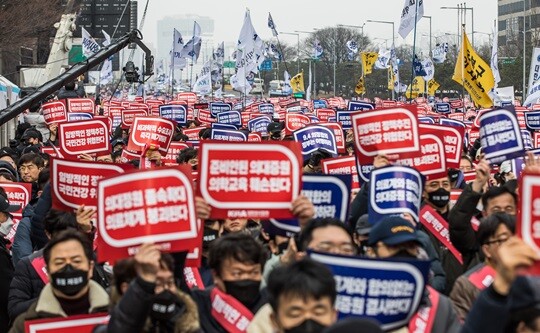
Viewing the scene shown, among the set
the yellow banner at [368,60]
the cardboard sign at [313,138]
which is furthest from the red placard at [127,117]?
the yellow banner at [368,60]

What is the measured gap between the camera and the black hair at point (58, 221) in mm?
8336

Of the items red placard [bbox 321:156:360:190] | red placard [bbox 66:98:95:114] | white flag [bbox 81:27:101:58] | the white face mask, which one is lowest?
the white face mask

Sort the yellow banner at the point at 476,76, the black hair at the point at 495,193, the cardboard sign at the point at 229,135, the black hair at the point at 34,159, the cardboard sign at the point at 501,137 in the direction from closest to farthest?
the black hair at the point at 495,193 < the cardboard sign at the point at 501,137 < the black hair at the point at 34,159 < the cardboard sign at the point at 229,135 < the yellow banner at the point at 476,76

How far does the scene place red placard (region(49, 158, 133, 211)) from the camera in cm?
840

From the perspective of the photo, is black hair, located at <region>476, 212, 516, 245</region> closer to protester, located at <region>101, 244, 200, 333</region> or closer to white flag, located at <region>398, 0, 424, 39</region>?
protester, located at <region>101, 244, 200, 333</region>

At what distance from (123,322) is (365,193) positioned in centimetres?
359

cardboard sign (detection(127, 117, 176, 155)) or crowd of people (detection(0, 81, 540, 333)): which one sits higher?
cardboard sign (detection(127, 117, 176, 155))

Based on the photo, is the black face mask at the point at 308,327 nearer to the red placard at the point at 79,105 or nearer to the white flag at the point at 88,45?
the red placard at the point at 79,105

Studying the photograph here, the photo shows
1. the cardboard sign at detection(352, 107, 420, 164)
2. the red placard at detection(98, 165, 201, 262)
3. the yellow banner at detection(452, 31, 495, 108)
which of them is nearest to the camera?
the red placard at detection(98, 165, 201, 262)

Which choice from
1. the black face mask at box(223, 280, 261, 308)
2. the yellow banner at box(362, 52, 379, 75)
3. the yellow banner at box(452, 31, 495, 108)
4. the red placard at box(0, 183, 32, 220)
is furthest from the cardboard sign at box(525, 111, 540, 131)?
the yellow banner at box(362, 52, 379, 75)

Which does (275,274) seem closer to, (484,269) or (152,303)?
(152,303)

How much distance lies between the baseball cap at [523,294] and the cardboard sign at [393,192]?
3.37m

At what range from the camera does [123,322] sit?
17.8ft

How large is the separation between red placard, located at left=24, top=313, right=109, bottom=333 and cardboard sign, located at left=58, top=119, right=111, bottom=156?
7.34 meters
